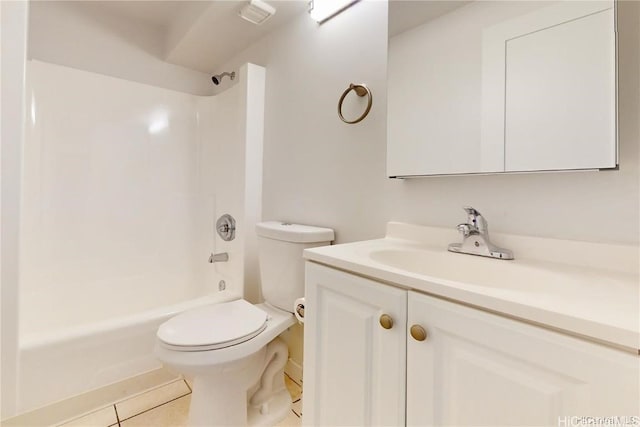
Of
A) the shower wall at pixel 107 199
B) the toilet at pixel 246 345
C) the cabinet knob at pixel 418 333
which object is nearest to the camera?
the cabinet knob at pixel 418 333


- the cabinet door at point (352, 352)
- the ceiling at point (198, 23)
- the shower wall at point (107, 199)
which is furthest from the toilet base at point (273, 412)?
the ceiling at point (198, 23)

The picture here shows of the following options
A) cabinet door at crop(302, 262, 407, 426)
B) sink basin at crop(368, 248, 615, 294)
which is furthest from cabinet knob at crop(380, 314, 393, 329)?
sink basin at crop(368, 248, 615, 294)

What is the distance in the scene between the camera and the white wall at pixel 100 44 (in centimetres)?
181

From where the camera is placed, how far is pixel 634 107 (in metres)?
0.72

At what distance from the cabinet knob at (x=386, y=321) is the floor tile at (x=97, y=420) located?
4.51ft

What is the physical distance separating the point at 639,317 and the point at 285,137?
154cm

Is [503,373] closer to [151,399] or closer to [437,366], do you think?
[437,366]

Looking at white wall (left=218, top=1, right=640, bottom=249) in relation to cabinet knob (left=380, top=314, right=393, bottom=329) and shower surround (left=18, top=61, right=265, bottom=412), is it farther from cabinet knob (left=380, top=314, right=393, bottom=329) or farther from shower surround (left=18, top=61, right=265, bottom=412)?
cabinet knob (left=380, top=314, right=393, bottom=329)

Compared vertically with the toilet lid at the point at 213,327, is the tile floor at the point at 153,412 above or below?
below

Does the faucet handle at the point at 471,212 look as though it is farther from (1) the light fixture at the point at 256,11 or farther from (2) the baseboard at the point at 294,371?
(1) the light fixture at the point at 256,11

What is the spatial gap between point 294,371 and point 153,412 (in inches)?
26.7

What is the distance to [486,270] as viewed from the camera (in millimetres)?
873

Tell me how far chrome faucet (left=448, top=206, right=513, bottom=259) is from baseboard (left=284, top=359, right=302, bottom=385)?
3.73 ft

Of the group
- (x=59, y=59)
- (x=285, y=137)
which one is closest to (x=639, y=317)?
(x=285, y=137)
